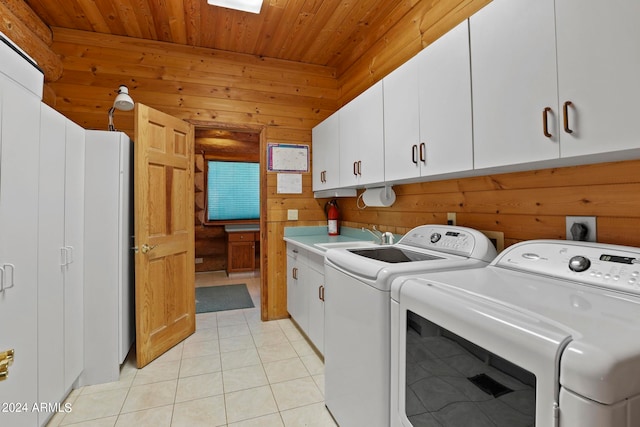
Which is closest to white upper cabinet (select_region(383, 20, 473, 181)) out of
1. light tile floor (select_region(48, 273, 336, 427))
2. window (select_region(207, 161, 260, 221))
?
light tile floor (select_region(48, 273, 336, 427))

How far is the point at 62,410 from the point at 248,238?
3.50 meters

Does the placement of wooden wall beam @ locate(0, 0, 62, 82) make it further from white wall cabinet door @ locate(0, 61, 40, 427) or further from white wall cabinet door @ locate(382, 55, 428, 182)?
white wall cabinet door @ locate(382, 55, 428, 182)

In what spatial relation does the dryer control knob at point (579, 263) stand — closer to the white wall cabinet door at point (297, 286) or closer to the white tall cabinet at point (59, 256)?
the white wall cabinet door at point (297, 286)

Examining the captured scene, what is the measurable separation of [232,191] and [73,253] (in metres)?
3.75

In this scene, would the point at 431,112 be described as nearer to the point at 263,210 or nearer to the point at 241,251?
the point at 263,210

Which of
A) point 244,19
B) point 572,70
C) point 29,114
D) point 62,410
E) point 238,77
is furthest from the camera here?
point 238,77

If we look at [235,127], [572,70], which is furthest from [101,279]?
[572,70]

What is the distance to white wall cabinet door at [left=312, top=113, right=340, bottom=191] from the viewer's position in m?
2.68

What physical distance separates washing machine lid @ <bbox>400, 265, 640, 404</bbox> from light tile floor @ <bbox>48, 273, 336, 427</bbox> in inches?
49.2

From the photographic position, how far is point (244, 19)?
257 cm

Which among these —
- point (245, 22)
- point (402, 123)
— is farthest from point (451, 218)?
point (245, 22)

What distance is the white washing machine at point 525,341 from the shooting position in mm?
575

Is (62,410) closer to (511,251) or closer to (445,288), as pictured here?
(445,288)

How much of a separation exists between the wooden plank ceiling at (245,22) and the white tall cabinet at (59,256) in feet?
3.90
